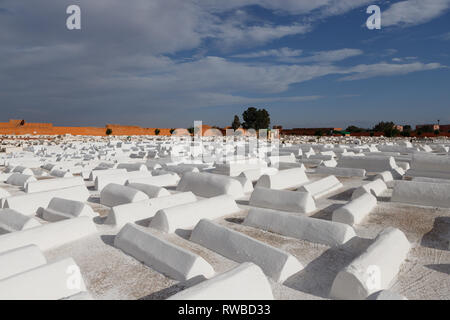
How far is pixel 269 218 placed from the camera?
5.49 m

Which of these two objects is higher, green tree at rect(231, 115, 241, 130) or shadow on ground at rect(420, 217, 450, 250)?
green tree at rect(231, 115, 241, 130)

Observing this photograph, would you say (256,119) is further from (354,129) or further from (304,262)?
(304,262)

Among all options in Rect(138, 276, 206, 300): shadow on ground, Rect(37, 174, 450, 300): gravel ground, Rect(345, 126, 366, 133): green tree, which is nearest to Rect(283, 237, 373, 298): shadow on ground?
Rect(37, 174, 450, 300): gravel ground

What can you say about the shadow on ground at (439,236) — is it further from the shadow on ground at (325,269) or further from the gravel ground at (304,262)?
the shadow on ground at (325,269)

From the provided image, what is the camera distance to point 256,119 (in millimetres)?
73000

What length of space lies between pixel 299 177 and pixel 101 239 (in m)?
6.33

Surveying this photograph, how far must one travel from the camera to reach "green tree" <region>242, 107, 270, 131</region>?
72.1 meters

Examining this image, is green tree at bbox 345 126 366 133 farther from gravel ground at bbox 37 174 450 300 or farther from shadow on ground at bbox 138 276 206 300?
shadow on ground at bbox 138 276 206 300

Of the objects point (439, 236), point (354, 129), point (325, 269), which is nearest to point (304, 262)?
point (325, 269)

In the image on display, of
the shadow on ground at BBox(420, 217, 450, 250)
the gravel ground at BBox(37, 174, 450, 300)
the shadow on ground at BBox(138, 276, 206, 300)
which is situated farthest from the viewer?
the shadow on ground at BBox(420, 217, 450, 250)

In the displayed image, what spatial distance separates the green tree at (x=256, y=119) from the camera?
72125 millimetres

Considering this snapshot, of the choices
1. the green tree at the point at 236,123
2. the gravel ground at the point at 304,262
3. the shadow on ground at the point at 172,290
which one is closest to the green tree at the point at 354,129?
the green tree at the point at 236,123

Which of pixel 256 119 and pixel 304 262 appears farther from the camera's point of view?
pixel 256 119
